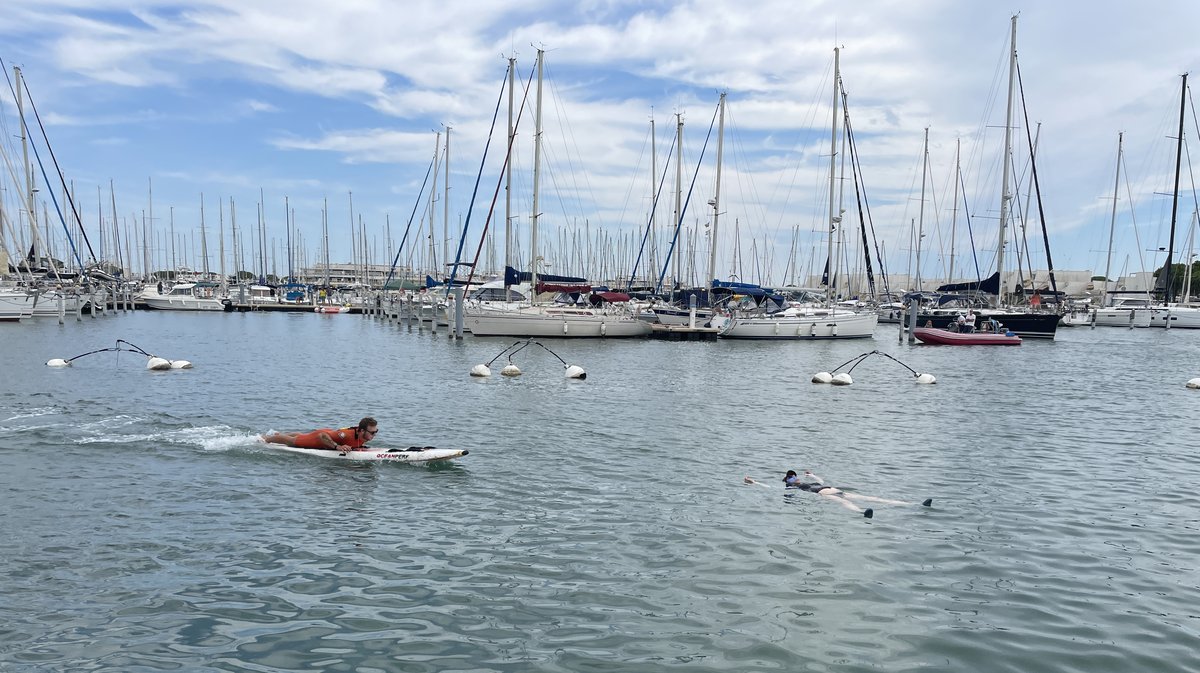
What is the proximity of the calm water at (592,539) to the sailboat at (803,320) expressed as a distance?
32768mm

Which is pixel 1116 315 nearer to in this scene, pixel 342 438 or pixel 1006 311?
pixel 1006 311

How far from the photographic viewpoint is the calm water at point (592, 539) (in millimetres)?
9297

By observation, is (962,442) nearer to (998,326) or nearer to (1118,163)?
(998,326)

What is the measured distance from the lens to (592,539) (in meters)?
13.0

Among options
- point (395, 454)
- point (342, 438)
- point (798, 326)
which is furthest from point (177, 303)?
point (395, 454)

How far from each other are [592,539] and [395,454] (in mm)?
6810

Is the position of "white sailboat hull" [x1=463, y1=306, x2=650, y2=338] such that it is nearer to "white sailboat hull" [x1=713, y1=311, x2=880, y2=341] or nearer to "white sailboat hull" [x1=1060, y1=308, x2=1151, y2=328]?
"white sailboat hull" [x1=713, y1=311, x2=880, y2=341]

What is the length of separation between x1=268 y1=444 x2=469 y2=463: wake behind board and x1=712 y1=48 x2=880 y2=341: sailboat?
4578cm

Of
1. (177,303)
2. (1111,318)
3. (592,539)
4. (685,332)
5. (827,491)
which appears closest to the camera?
(592,539)

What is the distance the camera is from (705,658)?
900 cm

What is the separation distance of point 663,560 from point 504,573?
2287 millimetres

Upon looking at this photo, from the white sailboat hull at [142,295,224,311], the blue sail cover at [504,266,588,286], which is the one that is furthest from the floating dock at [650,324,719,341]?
the white sailboat hull at [142,295,224,311]

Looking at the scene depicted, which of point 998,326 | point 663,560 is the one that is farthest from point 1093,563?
point 998,326

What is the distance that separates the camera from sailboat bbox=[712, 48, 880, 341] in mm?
62094
